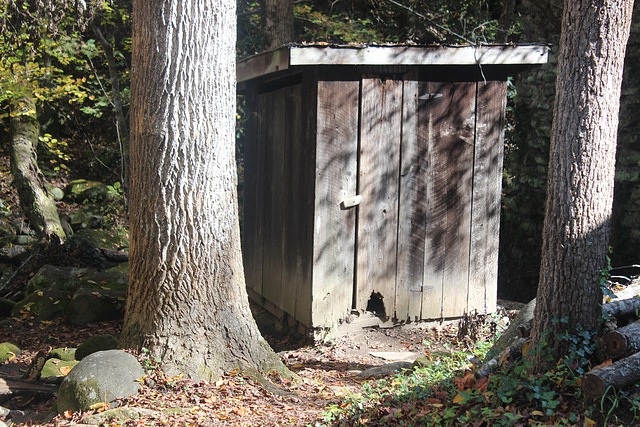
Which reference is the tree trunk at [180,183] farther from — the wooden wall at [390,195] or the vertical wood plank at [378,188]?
the vertical wood plank at [378,188]

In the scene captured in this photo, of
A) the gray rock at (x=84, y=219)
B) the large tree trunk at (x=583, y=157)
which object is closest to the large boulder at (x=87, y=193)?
the gray rock at (x=84, y=219)

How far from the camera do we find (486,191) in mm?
6406

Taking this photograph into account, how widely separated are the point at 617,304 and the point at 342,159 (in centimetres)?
301

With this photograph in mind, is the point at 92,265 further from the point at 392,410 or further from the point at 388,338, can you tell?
the point at 392,410

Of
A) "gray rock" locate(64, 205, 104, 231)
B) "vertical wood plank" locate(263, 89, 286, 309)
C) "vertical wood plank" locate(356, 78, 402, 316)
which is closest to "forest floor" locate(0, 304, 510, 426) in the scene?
"vertical wood plank" locate(356, 78, 402, 316)

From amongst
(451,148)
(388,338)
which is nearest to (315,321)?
(388,338)

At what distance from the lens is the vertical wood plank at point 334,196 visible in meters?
5.76

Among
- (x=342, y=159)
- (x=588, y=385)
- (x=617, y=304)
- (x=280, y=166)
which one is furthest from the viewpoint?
(x=280, y=166)

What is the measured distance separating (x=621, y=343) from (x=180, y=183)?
3175mm

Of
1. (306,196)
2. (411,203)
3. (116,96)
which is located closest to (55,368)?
(306,196)

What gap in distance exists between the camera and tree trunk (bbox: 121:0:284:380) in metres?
4.22

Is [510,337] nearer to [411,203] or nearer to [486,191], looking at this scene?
[411,203]

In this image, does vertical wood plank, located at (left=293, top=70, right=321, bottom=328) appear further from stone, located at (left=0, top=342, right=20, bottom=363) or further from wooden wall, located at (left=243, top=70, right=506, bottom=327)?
stone, located at (left=0, top=342, right=20, bottom=363)

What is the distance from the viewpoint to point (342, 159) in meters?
5.86
